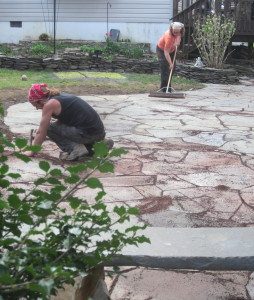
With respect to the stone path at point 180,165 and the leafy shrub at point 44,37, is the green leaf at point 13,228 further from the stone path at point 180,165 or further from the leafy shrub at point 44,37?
the leafy shrub at point 44,37

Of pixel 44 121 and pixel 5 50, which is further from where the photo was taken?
pixel 5 50

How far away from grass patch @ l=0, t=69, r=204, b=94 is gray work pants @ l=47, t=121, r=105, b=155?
19.3 ft

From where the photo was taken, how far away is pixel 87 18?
66.8 feet

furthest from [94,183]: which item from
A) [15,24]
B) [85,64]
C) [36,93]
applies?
[15,24]

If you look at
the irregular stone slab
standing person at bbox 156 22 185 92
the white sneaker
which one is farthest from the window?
the white sneaker

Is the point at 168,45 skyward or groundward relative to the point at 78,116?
skyward

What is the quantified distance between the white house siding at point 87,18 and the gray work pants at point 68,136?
14541 millimetres

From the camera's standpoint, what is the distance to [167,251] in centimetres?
346

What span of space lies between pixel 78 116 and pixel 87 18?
1502 cm

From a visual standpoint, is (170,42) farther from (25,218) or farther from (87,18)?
(25,218)

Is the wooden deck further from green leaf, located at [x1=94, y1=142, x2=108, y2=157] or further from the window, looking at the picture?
green leaf, located at [x1=94, y1=142, x2=108, y2=157]

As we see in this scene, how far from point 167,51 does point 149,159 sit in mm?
5598

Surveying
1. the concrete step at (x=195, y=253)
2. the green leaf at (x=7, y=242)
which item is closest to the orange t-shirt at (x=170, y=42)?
the concrete step at (x=195, y=253)

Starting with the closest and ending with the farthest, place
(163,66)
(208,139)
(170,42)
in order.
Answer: (208,139) < (170,42) < (163,66)
